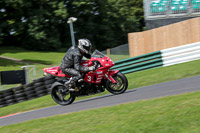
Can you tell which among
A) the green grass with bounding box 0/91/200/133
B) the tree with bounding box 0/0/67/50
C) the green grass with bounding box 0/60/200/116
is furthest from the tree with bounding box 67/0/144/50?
the green grass with bounding box 0/91/200/133

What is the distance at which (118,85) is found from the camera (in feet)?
29.3

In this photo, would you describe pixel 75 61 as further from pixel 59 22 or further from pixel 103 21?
pixel 103 21

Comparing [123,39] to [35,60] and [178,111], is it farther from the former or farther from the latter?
[178,111]

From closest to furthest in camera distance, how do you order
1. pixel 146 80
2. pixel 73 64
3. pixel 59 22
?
pixel 73 64 → pixel 146 80 → pixel 59 22

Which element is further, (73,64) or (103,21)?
(103,21)

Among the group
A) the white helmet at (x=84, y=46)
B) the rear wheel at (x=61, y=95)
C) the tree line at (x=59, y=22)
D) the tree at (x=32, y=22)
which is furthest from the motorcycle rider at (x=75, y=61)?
the tree at (x=32, y=22)

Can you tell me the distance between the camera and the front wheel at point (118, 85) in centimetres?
877

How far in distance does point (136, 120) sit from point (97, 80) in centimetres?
369

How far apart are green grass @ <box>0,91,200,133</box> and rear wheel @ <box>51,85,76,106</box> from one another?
235 centimetres

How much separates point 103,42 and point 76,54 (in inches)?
1417

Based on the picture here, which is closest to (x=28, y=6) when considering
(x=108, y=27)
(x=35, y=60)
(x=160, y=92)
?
(x=35, y=60)

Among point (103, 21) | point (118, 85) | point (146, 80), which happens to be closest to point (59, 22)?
point (103, 21)

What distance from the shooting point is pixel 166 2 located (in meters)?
22.2

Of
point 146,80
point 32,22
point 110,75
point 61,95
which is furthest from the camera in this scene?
point 32,22
